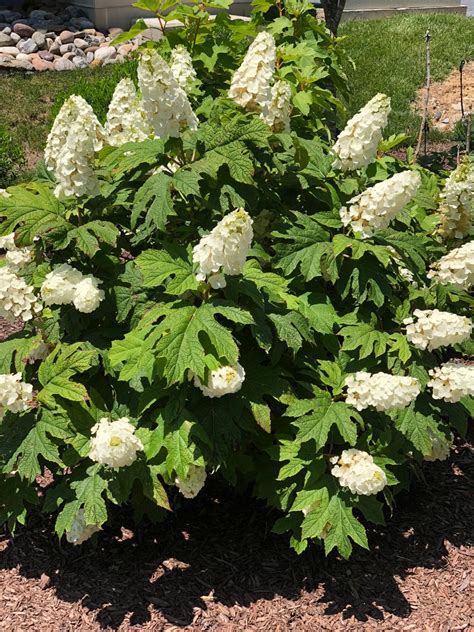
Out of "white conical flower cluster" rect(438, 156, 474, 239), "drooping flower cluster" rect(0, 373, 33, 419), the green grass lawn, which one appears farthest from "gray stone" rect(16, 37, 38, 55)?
"drooping flower cluster" rect(0, 373, 33, 419)

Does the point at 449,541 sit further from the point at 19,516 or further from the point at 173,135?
the point at 173,135

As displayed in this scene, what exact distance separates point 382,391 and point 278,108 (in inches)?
51.8

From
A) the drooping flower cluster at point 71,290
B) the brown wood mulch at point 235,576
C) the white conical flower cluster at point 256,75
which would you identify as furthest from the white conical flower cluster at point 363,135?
the brown wood mulch at point 235,576

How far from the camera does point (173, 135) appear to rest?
9.78ft

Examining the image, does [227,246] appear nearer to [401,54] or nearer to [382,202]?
[382,202]

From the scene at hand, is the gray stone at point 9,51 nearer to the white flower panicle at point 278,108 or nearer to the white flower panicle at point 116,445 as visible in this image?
the white flower panicle at point 278,108

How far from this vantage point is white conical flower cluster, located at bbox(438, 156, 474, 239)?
3.55m

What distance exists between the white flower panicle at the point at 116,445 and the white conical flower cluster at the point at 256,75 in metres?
1.48

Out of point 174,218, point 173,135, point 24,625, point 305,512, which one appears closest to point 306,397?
point 305,512

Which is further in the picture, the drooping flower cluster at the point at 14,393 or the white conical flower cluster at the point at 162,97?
the drooping flower cluster at the point at 14,393

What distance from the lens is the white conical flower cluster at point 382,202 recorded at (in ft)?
9.84

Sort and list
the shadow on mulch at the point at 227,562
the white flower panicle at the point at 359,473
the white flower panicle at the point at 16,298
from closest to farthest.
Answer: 1. the white flower panicle at the point at 359,473
2. the white flower panicle at the point at 16,298
3. the shadow on mulch at the point at 227,562

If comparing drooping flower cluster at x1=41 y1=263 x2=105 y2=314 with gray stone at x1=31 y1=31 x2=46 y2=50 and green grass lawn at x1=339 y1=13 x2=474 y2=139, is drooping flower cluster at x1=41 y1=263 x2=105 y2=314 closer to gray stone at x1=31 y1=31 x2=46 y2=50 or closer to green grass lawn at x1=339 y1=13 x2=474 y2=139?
green grass lawn at x1=339 y1=13 x2=474 y2=139

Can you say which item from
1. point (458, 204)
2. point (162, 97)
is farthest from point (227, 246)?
point (458, 204)
